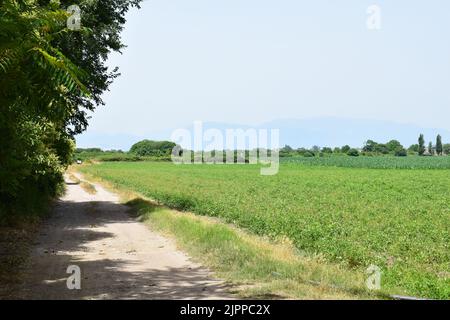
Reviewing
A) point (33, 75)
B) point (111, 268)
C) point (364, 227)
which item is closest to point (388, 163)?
point (364, 227)

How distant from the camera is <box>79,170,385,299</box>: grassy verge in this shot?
995 centimetres

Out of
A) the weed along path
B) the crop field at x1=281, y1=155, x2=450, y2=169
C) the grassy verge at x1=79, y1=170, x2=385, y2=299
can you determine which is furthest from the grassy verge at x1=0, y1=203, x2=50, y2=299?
the crop field at x1=281, y1=155, x2=450, y2=169

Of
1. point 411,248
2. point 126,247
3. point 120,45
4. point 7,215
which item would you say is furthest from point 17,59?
point 120,45

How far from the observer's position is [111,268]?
13.5 meters

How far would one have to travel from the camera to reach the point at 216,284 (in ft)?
36.4

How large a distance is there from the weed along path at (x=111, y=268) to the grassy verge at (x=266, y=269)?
48cm

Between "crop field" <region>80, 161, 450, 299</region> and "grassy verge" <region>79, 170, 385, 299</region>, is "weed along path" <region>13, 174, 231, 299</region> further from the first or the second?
"crop field" <region>80, 161, 450, 299</region>

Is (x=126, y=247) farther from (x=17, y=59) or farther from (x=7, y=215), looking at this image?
(x=17, y=59)

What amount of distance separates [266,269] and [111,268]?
13.6ft

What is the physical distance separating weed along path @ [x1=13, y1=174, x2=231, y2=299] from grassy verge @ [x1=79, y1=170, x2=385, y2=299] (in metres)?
0.48

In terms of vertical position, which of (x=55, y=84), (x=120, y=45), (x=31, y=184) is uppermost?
(x=120, y=45)

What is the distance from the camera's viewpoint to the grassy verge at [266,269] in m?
9.95

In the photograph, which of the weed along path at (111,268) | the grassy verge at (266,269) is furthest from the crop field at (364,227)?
the weed along path at (111,268)
